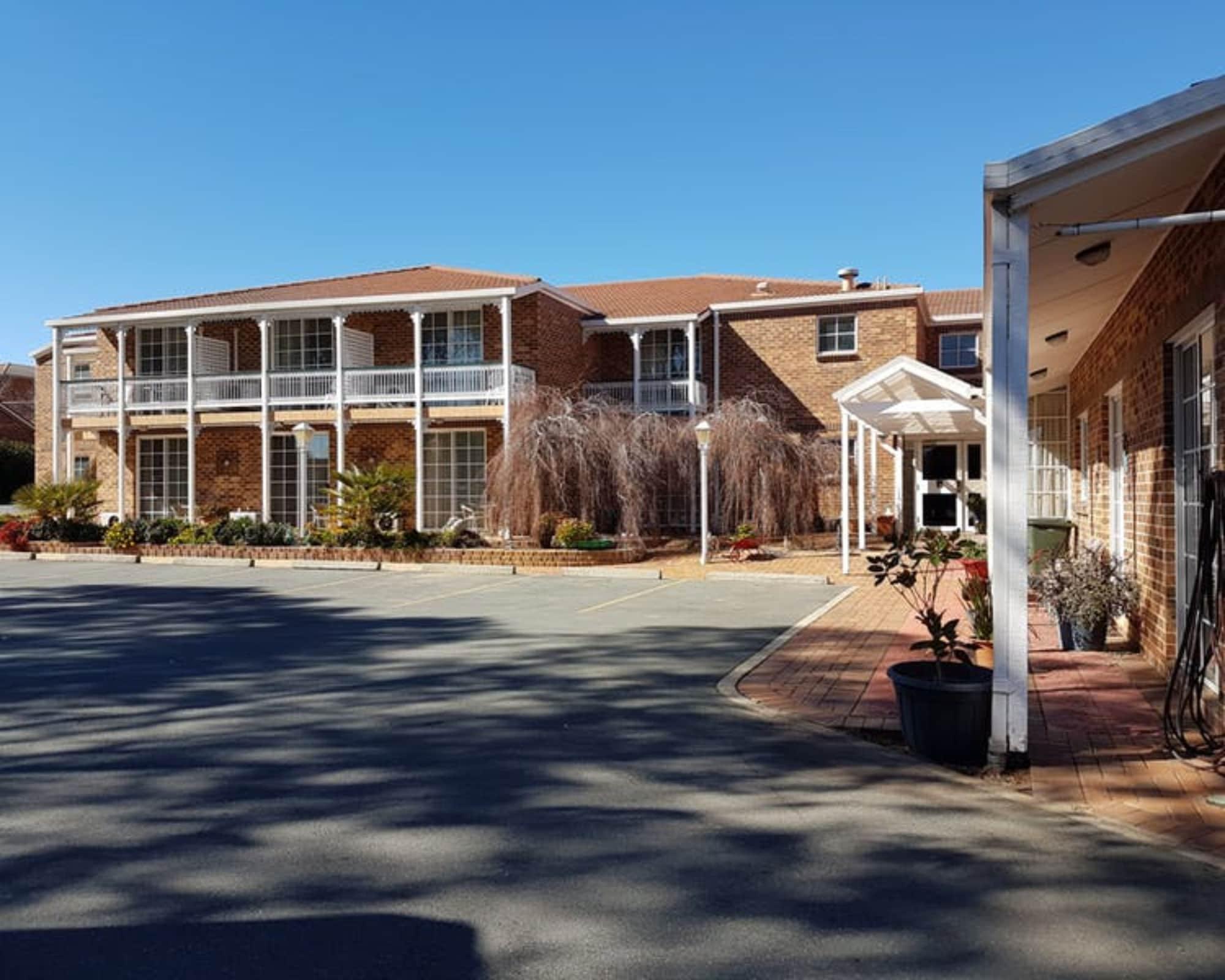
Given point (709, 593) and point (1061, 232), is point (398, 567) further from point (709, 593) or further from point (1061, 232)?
point (1061, 232)

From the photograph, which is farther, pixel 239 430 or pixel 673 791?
pixel 239 430

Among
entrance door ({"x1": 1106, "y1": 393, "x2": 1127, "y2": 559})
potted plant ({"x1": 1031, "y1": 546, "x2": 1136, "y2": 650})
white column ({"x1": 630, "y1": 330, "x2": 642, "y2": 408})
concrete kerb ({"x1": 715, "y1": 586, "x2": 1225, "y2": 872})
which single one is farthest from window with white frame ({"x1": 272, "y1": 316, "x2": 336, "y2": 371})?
potted plant ({"x1": 1031, "y1": 546, "x2": 1136, "y2": 650})

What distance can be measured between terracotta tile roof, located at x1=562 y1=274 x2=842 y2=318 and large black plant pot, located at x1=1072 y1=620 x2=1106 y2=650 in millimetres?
17824

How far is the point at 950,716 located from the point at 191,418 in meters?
24.1

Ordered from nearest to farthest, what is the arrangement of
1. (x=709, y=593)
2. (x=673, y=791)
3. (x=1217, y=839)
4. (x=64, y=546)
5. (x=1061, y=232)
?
(x=1217, y=839), (x=673, y=791), (x=1061, y=232), (x=709, y=593), (x=64, y=546)

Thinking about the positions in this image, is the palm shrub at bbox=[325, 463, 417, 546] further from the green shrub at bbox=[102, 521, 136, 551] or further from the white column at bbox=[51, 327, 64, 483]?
the white column at bbox=[51, 327, 64, 483]

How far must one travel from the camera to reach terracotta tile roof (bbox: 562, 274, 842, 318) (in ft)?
90.4

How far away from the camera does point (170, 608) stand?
13805 mm

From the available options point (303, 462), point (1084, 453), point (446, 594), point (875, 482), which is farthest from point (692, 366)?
point (1084, 453)

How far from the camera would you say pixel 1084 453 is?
1341cm

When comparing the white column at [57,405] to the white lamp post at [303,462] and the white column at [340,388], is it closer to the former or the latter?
the white lamp post at [303,462]

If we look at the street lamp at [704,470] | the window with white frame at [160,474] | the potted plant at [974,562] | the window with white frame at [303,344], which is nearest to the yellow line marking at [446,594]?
the street lamp at [704,470]

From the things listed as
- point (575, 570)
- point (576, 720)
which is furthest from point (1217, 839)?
point (575, 570)

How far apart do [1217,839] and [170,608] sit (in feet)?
41.1
